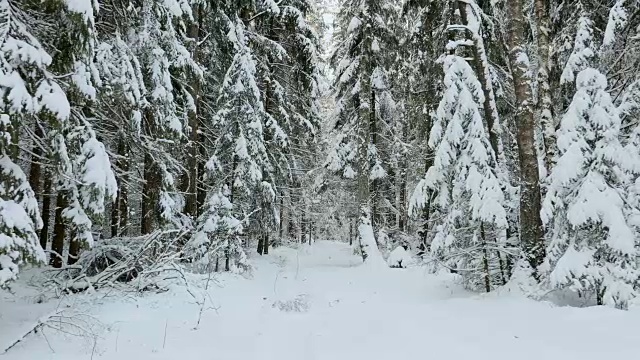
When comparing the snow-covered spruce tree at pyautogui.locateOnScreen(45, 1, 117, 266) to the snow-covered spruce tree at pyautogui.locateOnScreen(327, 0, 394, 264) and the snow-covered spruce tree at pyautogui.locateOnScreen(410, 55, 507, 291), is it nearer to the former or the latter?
the snow-covered spruce tree at pyautogui.locateOnScreen(410, 55, 507, 291)

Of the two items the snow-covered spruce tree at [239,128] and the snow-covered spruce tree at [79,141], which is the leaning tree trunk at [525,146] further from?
the snow-covered spruce tree at [239,128]

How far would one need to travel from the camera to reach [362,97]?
51.5 ft

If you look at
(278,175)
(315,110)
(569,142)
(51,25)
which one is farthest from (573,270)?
(315,110)

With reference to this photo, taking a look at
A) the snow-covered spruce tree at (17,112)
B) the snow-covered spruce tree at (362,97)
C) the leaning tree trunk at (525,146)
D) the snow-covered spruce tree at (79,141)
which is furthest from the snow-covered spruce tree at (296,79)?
the snow-covered spruce tree at (17,112)

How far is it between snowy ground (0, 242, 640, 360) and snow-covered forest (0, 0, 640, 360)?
0.09 meters

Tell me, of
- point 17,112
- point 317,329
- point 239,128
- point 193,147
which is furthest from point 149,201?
point 17,112

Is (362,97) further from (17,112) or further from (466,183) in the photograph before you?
(17,112)

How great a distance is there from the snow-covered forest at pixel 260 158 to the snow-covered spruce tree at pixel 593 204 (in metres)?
0.02

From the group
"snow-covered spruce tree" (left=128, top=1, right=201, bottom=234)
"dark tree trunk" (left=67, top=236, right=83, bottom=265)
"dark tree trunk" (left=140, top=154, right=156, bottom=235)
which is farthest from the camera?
"dark tree trunk" (left=140, top=154, right=156, bottom=235)

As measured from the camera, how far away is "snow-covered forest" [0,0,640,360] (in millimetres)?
4727

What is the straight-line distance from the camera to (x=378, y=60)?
1589 cm

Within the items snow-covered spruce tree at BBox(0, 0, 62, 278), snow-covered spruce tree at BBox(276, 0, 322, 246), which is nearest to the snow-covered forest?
snow-covered spruce tree at BBox(0, 0, 62, 278)

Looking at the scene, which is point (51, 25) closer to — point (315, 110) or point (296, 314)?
point (296, 314)

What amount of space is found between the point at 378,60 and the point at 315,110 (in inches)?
143
